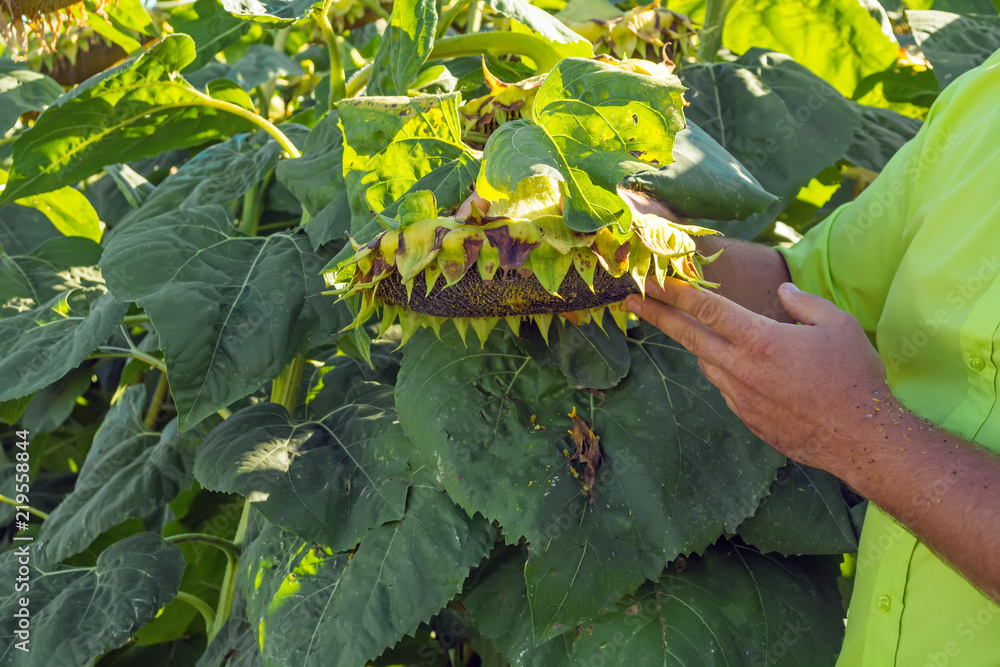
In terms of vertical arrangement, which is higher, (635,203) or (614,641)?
(635,203)

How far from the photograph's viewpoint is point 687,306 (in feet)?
2.96

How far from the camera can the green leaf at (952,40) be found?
1.53 m

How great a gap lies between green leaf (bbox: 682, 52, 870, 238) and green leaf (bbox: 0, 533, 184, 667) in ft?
3.61

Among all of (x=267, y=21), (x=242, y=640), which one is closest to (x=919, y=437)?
(x=267, y=21)

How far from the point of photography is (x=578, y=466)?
3.47 ft

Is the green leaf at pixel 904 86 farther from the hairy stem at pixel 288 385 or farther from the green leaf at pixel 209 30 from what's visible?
the green leaf at pixel 209 30

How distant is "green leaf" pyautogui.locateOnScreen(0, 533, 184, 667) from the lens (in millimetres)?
1327

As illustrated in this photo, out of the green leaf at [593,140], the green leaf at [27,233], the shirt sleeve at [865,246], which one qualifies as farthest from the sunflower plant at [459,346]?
the green leaf at [27,233]

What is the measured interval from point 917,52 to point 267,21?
4.35 ft

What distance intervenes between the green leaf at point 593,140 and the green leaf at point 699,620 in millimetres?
601

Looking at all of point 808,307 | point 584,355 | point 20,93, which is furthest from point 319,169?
point 20,93

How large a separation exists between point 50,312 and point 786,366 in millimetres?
1417

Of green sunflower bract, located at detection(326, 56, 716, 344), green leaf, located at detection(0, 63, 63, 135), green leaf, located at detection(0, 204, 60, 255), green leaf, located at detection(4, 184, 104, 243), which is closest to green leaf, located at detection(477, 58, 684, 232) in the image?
green sunflower bract, located at detection(326, 56, 716, 344)

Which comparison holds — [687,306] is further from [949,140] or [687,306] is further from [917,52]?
[917,52]
